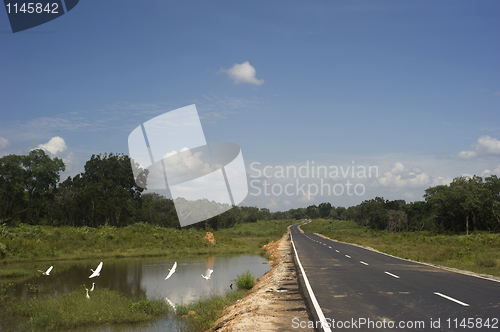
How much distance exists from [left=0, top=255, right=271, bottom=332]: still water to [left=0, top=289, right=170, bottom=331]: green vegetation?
2.34ft

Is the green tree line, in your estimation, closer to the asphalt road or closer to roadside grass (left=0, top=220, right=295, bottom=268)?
roadside grass (left=0, top=220, right=295, bottom=268)

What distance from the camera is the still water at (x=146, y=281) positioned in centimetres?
1789

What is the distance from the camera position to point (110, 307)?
14.6 metres

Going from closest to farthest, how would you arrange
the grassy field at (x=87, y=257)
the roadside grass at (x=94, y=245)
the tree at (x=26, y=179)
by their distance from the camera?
the grassy field at (x=87, y=257), the roadside grass at (x=94, y=245), the tree at (x=26, y=179)

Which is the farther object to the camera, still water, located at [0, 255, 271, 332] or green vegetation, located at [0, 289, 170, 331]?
still water, located at [0, 255, 271, 332]

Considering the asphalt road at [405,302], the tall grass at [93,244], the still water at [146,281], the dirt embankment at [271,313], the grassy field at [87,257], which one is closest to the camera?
the asphalt road at [405,302]

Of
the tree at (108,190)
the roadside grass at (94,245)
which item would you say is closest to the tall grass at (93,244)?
the roadside grass at (94,245)

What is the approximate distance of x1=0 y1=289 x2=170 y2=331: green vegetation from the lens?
12.9 m

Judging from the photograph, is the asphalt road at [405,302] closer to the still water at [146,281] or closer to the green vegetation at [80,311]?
the still water at [146,281]

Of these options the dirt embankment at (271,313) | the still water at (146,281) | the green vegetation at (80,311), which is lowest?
the still water at (146,281)

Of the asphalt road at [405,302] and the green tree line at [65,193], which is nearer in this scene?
the asphalt road at [405,302]

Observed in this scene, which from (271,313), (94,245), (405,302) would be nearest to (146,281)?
(271,313)

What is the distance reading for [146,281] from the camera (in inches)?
904

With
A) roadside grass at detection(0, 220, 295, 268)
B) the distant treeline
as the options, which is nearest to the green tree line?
the distant treeline
